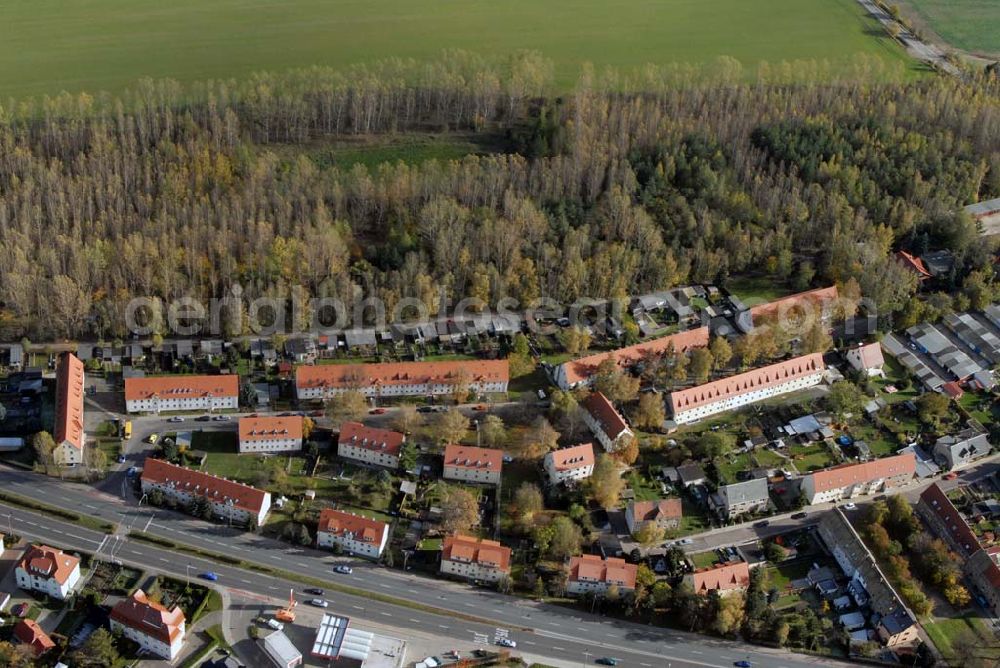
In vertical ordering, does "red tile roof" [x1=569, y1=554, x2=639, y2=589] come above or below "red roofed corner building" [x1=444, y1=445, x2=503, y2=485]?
below

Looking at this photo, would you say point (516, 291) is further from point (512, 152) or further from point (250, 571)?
point (250, 571)

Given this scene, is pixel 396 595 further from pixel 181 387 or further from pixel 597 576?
pixel 181 387

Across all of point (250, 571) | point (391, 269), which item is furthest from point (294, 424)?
point (391, 269)

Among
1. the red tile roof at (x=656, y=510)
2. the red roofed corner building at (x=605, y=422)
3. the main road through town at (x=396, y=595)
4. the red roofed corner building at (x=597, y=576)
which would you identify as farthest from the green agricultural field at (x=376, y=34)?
the red roofed corner building at (x=597, y=576)

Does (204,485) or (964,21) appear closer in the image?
(204,485)

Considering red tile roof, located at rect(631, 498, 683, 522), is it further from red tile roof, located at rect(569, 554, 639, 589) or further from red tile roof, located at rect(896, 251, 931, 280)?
red tile roof, located at rect(896, 251, 931, 280)

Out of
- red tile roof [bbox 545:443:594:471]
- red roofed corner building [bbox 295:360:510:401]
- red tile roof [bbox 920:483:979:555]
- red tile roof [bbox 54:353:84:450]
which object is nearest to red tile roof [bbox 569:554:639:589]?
red tile roof [bbox 545:443:594:471]

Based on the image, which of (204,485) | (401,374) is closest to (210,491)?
(204,485)
